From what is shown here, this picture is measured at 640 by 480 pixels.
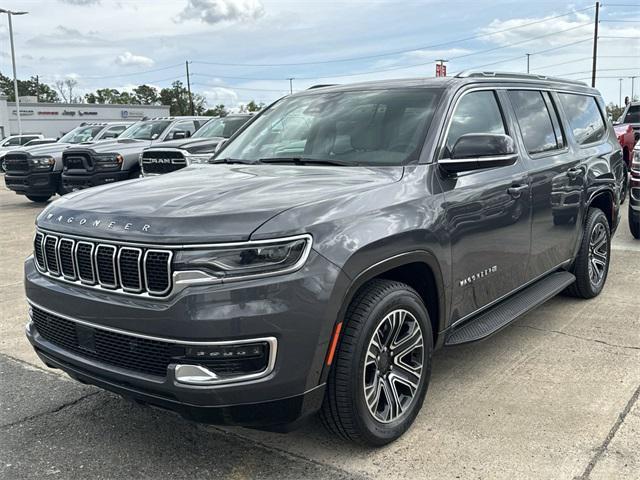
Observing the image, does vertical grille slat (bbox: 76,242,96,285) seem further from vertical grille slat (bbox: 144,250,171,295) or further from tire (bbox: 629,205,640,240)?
tire (bbox: 629,205,640,240)

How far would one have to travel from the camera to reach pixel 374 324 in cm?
301

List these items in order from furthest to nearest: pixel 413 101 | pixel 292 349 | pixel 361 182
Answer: pixel 413 101 < pixel 361 182 < pixel 292 349


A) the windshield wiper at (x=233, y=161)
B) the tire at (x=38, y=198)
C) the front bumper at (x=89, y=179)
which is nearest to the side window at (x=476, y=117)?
the windshield wiper at (x=233, y=161)

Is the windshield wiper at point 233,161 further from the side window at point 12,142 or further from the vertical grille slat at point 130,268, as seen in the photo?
the side window at point 12,142

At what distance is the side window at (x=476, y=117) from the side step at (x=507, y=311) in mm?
1102

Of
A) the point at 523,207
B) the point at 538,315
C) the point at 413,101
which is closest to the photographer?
the point at 413,101

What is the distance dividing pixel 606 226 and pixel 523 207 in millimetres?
2108

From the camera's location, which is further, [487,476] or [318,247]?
[487,476]

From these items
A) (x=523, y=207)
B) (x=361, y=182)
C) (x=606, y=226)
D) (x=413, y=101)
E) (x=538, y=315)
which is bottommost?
(x=538, y=315)

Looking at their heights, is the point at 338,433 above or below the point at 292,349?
below

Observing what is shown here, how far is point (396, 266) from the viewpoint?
10.4 feet

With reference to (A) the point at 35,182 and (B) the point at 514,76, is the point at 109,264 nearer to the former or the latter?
(B) the point at 514,76

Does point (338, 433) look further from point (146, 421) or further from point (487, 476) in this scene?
point (146, 421)

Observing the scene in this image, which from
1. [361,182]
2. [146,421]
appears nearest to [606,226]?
[361,182]
